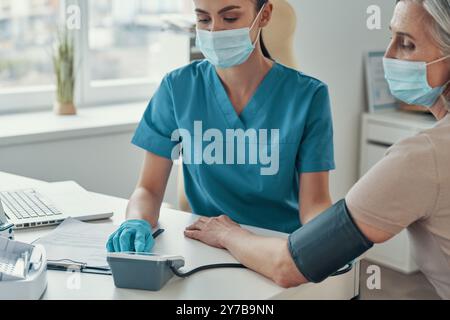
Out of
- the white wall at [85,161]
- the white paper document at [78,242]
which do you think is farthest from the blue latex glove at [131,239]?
the white wall at [85,161]

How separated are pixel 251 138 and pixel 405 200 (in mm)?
702

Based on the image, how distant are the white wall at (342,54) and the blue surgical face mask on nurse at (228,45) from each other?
134cm

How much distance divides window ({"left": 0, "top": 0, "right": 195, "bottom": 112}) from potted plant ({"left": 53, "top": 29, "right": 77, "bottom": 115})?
10cm

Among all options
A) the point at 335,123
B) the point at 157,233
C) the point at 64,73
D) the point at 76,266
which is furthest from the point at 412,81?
the point at 335,123

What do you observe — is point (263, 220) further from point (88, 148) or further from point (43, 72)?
point (43, 72)

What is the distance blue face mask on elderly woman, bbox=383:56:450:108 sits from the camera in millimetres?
1336

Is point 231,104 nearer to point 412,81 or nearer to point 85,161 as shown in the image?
point 412,81

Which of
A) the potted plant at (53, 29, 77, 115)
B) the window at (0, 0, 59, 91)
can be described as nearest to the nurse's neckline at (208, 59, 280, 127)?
the potted plant at (53, 29, 77, 115)

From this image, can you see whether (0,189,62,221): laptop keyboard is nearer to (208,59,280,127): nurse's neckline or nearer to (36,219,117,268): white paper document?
(36,219,117,268): white paper document

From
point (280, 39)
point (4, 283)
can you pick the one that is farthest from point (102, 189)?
point (4, 283)

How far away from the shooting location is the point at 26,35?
9.27ft

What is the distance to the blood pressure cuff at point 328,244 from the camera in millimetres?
1194

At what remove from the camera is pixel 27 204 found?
1729 millimetres

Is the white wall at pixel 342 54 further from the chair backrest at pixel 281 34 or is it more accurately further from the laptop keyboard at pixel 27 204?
the laptop keyboard at pixel 27 204
